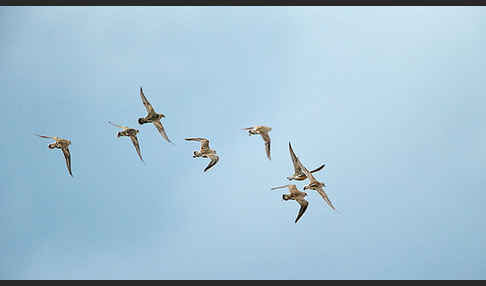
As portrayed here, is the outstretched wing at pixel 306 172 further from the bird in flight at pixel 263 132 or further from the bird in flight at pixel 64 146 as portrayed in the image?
the bird in flight at pixel 64 146

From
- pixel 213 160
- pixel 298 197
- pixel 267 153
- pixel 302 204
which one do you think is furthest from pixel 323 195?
pixel 213 160

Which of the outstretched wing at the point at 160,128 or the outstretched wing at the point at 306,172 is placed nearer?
the outstretched wing at the point at 306,172

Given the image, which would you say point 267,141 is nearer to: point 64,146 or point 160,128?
point 160,128

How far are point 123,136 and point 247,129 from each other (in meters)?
9.53

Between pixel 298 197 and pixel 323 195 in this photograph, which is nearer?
pixel 298 197

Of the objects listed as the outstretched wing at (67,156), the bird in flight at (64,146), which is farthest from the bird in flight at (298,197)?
the outstretched wing at (67,156)

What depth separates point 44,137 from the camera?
3878cm

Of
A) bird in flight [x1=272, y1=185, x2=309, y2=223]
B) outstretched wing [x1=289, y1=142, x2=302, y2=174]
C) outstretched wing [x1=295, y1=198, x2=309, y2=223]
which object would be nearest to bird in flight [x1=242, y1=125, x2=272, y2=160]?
outstretched wing [x1=289, y1=142, x2=302, y2=174]

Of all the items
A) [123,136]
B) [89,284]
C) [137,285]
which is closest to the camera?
[123,136]

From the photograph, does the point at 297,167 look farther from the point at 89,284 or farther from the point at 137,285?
the point at 89,284

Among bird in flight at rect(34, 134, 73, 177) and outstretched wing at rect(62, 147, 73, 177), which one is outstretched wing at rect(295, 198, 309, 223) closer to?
bird in flight at rect(34, 134, 73, 177)

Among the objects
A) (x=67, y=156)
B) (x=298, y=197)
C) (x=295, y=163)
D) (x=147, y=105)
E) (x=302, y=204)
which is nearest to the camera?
(x=295, y=163)

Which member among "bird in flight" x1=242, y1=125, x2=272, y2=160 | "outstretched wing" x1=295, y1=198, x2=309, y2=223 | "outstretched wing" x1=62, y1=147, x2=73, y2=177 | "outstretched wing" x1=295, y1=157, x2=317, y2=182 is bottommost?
"outstretched wing" x1=295, y1=198, x2=309, y2=223

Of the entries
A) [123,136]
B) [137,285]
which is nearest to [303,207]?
[123,136]
